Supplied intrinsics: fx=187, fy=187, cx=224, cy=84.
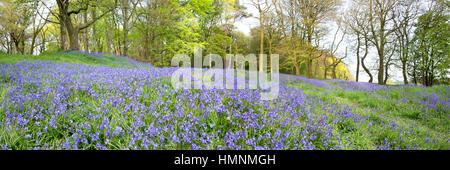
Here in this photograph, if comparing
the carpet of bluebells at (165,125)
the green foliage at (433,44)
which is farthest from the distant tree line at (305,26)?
the carpet of bluebells at (165,125)

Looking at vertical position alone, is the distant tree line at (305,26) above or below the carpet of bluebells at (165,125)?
above

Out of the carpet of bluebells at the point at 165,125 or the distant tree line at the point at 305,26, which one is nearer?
the carpet of bluebells at the point at 165,125

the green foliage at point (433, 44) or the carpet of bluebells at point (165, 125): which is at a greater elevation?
the green foliage at point (433, 44)

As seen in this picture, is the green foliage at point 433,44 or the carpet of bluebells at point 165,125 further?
the green foliage at point 433,44

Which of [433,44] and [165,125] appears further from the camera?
[433,44]

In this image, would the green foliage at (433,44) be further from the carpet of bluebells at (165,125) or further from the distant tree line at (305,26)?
the carpet of bluebells at (165,125)

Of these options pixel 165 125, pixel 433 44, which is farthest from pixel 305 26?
pixel 165 125

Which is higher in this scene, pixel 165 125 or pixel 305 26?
pixel 305 26

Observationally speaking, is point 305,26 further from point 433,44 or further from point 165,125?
point 165,125

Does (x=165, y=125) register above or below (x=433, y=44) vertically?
below

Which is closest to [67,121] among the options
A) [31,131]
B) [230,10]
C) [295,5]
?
[31,131]

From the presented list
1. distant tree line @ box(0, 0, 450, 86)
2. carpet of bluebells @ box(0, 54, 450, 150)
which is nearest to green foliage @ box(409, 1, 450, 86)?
distant tree line @ box(0, 0, 450, 86)
